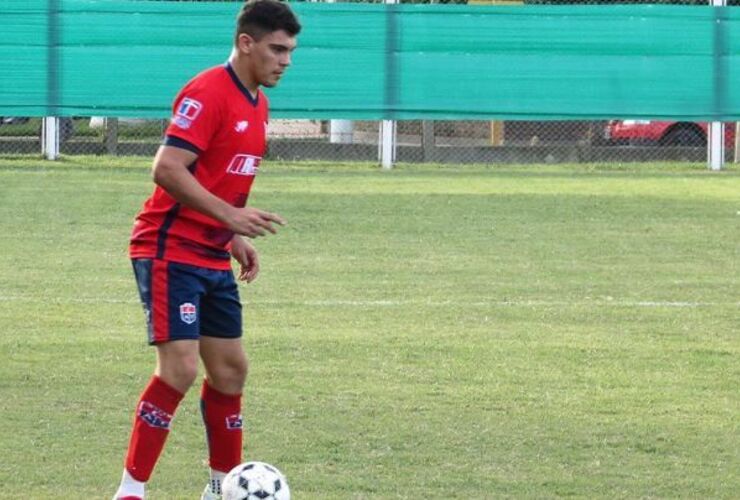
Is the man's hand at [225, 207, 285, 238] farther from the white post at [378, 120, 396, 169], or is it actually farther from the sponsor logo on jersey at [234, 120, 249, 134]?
the white post at [378, 120, 396, 169]

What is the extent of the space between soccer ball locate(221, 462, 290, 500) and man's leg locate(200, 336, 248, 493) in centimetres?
31

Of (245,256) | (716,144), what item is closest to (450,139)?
(716,144)

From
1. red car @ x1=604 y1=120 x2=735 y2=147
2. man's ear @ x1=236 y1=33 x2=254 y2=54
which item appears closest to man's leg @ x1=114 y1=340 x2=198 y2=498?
man's ear @ x1=236 y1=33 x2=254 y2=54

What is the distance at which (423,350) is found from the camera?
896 cm

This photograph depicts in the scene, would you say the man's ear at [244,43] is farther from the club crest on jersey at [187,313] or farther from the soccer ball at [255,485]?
the soccer ball at [255,485]

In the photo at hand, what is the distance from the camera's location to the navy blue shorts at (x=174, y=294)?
18.0ft

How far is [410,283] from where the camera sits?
11.5 meters

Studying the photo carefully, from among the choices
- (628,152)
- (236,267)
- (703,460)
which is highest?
(628,152)

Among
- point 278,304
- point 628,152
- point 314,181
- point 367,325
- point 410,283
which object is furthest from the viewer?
point 628,152

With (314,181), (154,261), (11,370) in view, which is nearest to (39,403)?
(11,370)

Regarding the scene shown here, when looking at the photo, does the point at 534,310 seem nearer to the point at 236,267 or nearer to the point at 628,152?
the point at 236,267

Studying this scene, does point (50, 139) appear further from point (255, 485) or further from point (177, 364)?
point (255, 485)

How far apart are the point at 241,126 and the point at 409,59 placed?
15.0 metres

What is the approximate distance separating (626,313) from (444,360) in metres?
2.09
